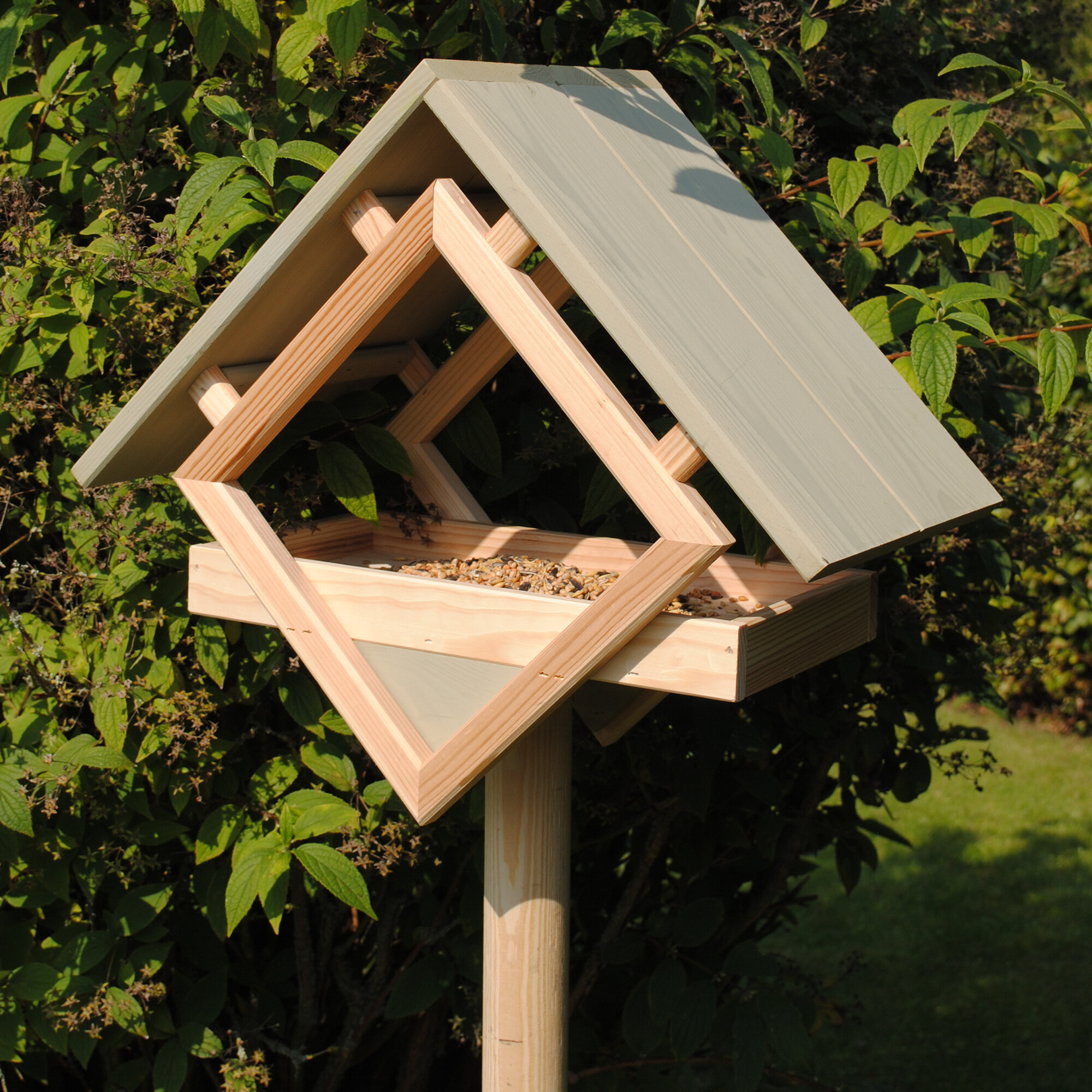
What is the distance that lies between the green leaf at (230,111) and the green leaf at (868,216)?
94 centimetres

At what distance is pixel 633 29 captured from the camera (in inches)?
72.0

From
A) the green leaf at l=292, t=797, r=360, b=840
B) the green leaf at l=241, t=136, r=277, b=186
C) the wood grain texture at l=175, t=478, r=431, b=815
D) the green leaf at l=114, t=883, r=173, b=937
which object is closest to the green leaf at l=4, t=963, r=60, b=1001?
the green leaf at l=114, t=883, r=173, b=937

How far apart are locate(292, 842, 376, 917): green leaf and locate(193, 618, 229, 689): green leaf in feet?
1.05

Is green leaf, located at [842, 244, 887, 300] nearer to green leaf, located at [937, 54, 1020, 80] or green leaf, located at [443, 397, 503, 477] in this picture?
green leaf, located at [937, 54, 1020, 80]

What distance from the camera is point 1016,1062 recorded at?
143 inches

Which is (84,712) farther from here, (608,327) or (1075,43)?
(1075,43)

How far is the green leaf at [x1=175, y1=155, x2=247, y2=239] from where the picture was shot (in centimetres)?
160

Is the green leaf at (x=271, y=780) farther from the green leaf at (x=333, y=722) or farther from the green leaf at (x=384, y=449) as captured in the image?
the green leaf at (x=384, y=449)

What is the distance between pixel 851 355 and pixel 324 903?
145 cm

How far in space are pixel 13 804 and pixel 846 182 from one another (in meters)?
1.55

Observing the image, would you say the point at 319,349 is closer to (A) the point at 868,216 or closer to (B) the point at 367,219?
(B) the point at 367,219

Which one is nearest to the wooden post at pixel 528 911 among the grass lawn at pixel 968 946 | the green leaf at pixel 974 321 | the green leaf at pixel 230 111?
the green leaf at pixel 974 321

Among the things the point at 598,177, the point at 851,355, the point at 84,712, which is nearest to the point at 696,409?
the point at 598,177

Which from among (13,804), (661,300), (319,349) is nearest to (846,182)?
(661,300)
